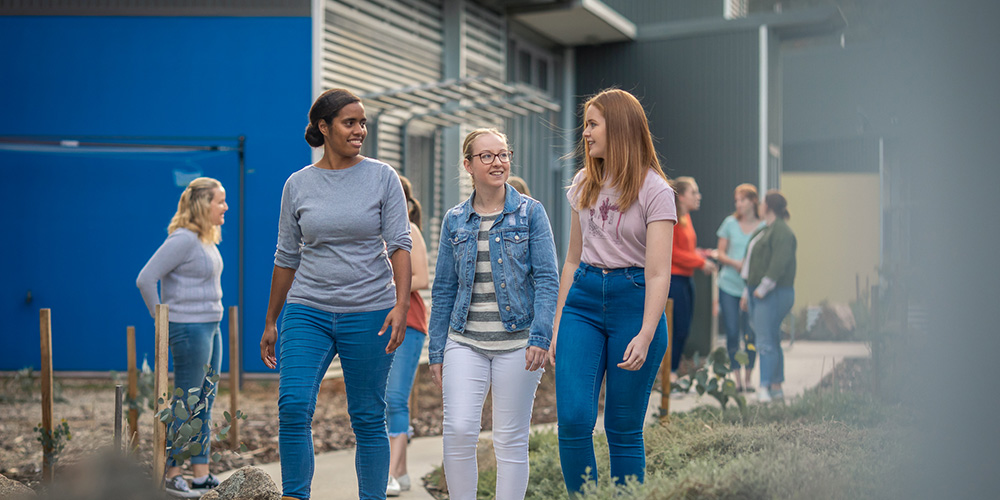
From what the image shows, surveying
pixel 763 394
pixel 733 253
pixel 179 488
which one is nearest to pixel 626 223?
pixel 179 488

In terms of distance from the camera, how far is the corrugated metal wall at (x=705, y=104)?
1398cm

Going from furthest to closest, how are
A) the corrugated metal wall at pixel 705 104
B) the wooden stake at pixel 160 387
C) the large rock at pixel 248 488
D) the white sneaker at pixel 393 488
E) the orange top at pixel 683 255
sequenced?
the corrugated metal wall at pixel 705 104
the orange top at pixel 683 255
the white sneaker at pixel 393 488
the wooden stake at pixel 160 387
the large rock at pixel 248 488

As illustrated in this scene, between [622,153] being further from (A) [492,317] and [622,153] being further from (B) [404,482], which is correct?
(B) [404,482]

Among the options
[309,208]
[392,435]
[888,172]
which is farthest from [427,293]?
[888,172]

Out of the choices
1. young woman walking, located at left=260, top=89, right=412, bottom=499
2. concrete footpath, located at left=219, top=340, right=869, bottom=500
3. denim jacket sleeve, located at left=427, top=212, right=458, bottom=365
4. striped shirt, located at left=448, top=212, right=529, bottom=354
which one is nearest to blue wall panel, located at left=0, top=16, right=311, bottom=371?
concrete footpath, located at left=219, top=340, right=869, bottom=500

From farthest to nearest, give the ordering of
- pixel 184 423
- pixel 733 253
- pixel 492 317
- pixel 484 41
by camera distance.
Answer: pixel 484 41
pixel 733 253
pixel 184 423
pixel 492 317

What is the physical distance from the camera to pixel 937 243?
258cm

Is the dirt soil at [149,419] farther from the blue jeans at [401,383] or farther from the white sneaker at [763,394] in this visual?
the white sneaker at [763,394]

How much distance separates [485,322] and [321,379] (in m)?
0.70

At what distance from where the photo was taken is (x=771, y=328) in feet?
27.7

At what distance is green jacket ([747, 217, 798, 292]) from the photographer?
27.4ft

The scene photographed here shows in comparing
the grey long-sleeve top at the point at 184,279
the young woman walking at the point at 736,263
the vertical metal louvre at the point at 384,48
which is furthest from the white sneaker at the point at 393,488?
the vertical metal louvre at the point at 384,48

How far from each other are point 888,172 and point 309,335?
88.3 inches

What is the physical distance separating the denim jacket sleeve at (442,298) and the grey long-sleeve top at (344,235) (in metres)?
0.16
